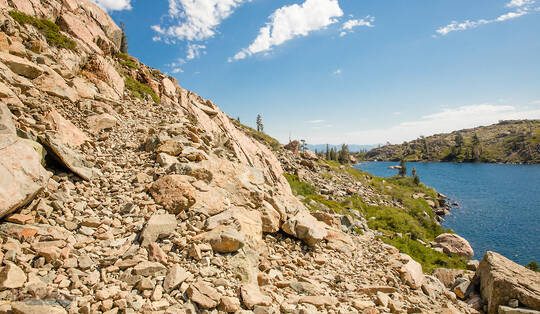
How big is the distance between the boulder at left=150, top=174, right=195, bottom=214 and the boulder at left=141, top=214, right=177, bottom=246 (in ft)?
2.27

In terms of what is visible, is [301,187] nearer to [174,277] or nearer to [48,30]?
[174,277]

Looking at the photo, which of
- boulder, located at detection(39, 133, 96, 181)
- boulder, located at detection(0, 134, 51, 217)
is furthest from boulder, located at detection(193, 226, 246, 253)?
boulder, located at detection(39, 133, 96, 181)

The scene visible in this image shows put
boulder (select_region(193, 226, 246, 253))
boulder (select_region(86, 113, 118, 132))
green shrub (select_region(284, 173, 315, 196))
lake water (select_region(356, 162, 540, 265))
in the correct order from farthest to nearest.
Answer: green shrub (select_region(284, 173, 315, 196)) → lake water (select_region(356, 162, 540, 265)) → boulder (select_region(86, 113, 118, 132)) → boulder (select_region(193, 226, 246, 253))

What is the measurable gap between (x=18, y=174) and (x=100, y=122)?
7.14m

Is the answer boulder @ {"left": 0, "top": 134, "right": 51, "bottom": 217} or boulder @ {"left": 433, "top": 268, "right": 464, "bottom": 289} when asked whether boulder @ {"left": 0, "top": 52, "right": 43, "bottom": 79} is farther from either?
boulder @ {"left": 433, "top": 268, "right": 464, "bottom": 289}

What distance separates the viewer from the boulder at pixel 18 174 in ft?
20.5

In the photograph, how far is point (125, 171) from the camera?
10.7 meters

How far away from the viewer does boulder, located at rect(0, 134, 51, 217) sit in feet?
20.5

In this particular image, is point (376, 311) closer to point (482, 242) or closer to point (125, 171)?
point (125, 171)

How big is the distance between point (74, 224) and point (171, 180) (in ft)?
11.2

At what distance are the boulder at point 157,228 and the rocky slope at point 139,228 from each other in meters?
0.04

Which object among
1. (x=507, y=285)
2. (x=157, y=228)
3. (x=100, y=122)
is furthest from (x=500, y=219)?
(x=100, y=122)

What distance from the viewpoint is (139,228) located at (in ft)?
26.1

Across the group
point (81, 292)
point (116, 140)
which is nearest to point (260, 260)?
point (81, 292)
